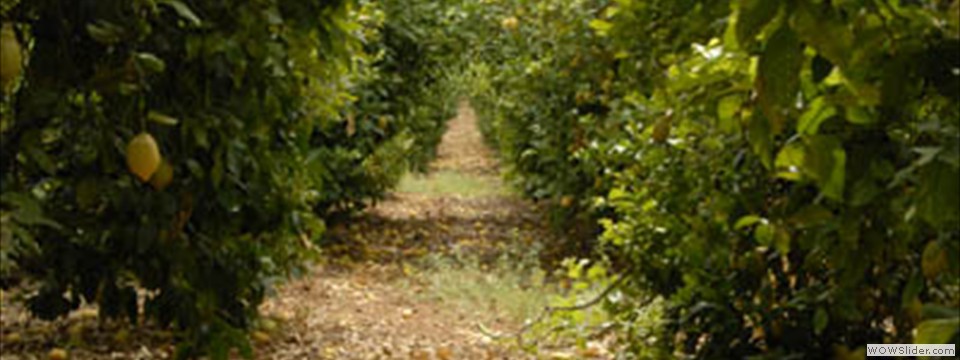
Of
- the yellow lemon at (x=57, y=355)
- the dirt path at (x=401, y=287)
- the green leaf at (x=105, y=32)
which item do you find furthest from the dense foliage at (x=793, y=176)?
the yellow lemon at (x=57, y=355)

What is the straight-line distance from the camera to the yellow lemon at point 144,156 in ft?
6.75

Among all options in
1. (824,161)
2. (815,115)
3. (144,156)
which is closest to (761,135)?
(824,161)

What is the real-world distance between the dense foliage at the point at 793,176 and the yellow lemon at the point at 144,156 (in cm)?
97

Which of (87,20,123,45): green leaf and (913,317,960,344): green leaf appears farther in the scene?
(87,20,123,45): green leaf

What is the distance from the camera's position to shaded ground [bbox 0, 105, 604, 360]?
4.52m

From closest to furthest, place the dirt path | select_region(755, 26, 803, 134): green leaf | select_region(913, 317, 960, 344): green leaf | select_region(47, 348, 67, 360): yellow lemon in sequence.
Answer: select_region(913, 317, 960, 344): green leaf < select_region(755, 26, 803, 134): green leaf < select_region(47, 348, 67, 360): yellow lemon < the dirt path

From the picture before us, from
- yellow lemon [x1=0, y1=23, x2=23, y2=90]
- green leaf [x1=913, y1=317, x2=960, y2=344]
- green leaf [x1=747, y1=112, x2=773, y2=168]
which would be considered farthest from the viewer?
yellow lemon [x1=0, y1=23, x2=23, y2=90]

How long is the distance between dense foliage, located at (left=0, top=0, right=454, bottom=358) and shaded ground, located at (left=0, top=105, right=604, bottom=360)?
1.38 meters

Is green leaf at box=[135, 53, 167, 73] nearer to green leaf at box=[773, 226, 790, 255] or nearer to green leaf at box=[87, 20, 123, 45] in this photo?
green leaf at box=[87, 20, 123, 45]

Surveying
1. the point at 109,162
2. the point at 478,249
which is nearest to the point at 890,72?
the point at 109,162

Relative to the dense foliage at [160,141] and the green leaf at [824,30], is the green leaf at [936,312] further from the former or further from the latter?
the dense foliage at [160,141]

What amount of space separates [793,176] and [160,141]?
133 centimetres

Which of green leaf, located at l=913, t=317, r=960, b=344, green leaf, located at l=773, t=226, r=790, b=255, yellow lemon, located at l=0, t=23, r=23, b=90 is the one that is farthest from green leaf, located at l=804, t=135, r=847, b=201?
yellow lemon, located at l=0, t=23, r=23, b=90

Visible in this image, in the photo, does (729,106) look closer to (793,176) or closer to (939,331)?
(793,176)
